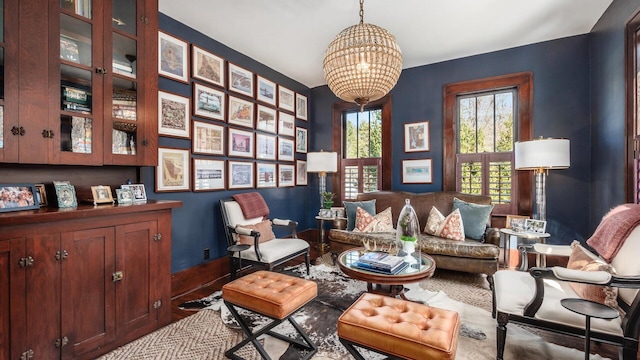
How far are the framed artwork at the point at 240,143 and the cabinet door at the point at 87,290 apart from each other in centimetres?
202

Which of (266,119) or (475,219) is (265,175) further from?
(475,219)

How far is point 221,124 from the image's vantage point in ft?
12.0

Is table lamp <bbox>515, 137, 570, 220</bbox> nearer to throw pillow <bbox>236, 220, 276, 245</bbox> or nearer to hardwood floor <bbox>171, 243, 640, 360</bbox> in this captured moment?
hardwood floor <bbox>171, 243, 640, 360</bbox>

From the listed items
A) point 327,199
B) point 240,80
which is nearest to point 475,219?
point 327,199

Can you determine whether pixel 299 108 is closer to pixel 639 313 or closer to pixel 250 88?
pixel 250 88

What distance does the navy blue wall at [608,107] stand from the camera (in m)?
2.73

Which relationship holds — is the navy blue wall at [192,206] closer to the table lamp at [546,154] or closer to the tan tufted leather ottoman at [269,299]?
the tan tufted leather ottoman at [269,299]

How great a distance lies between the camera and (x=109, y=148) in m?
2.16

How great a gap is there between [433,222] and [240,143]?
285 centimetres

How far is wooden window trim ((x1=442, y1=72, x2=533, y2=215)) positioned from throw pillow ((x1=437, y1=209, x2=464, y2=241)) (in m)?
0.80

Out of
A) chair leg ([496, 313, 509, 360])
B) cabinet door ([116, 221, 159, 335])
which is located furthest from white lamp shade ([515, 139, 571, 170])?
Answer: cabinet door ([116, 221, 159, 335])

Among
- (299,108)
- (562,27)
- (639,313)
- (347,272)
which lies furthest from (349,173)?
(639,313)

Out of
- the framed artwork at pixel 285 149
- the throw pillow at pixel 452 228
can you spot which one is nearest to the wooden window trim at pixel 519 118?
the throw pillow at pixel 452 228

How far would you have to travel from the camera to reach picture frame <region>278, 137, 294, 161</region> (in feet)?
15.4
